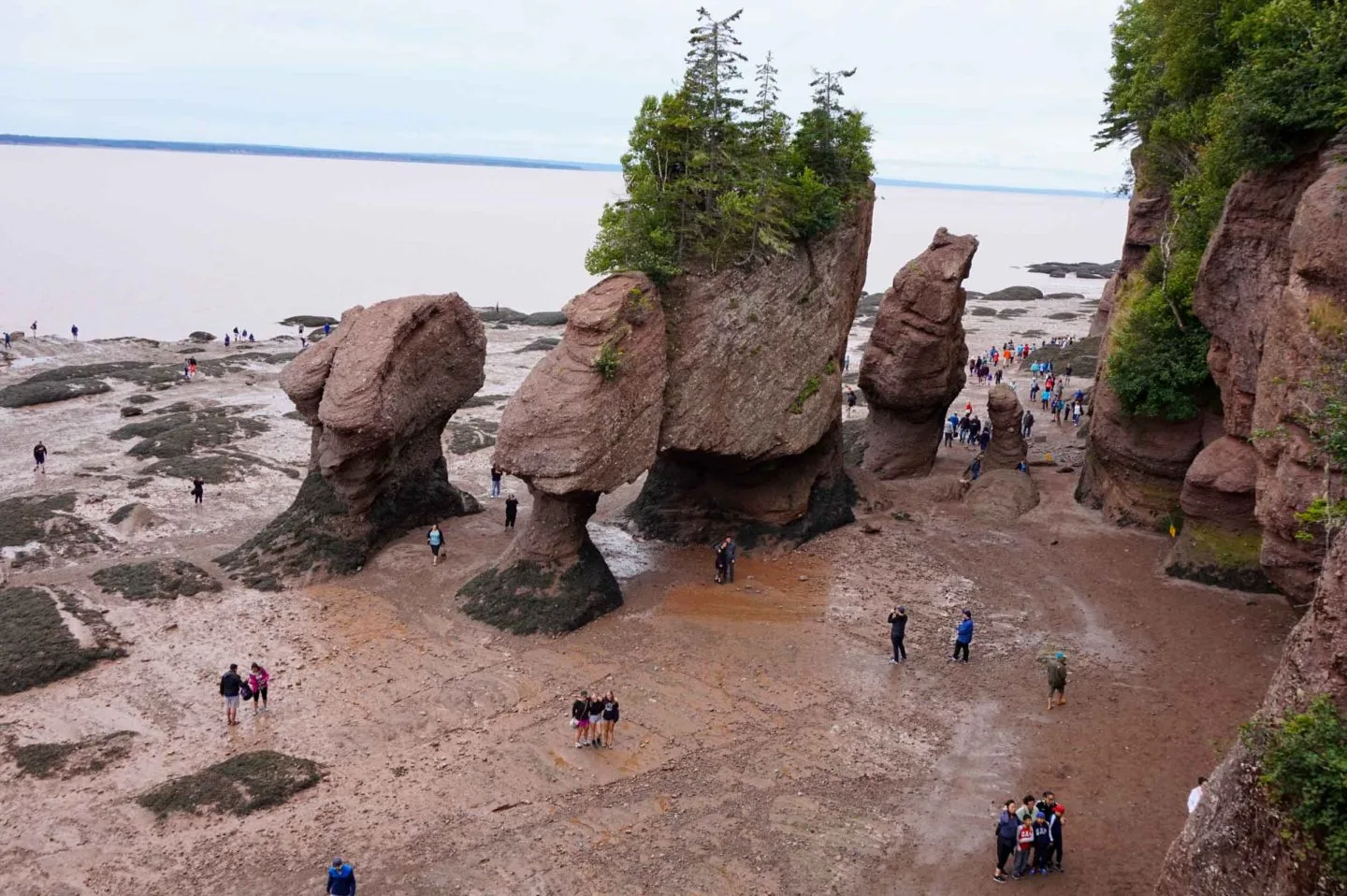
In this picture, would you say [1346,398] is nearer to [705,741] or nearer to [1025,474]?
[705,741]

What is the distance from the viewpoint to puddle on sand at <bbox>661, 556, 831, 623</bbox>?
81.2ft

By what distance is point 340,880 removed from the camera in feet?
47.4

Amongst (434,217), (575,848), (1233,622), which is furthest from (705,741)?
(434,217)

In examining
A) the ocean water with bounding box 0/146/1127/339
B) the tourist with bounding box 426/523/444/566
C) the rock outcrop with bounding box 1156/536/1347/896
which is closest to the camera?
the rock outcrop with bounding box 1156/536/1347/896

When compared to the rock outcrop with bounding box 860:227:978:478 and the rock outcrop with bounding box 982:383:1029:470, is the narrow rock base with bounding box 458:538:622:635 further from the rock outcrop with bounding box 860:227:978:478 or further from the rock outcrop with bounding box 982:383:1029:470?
the rock outcrop with bounding box 982:383:1029:470

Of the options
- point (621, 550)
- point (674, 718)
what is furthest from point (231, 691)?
point (621, 550)

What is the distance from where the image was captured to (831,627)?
24.0m

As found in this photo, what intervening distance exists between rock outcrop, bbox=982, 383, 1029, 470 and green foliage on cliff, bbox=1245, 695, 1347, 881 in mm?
23809

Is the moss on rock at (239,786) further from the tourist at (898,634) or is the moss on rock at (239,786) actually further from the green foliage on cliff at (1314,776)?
the green foliage on cliff at (1314,776)

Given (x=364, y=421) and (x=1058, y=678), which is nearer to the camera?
(x=1058, y=678)

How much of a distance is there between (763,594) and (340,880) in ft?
45.1

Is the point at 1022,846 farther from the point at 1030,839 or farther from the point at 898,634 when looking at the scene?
the point at 898,634

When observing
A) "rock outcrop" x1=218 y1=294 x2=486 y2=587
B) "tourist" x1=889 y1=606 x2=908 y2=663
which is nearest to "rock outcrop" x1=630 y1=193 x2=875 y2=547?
"rock outcrop" x1=218 y1=294 x2=486 y2=587

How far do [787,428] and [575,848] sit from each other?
14447 mm
